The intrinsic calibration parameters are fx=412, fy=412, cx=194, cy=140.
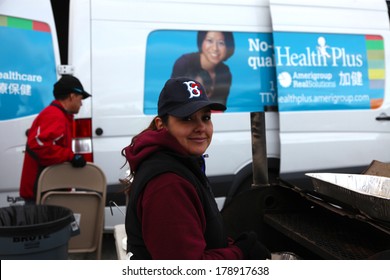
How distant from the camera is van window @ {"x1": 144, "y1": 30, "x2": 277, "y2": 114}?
3.47m

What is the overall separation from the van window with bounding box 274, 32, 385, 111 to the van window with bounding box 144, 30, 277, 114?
14 cm

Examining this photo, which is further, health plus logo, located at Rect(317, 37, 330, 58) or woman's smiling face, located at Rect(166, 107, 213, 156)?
health plus logo, located at Rect(317, 37, 330, 58)

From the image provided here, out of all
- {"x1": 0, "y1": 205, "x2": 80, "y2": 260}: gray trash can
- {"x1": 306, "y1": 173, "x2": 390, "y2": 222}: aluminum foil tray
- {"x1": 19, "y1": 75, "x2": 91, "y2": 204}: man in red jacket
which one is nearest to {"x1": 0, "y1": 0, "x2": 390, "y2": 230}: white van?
{"x1": 19, "y1": 75, "x2": 91, "y2": 204}: man in red jacket

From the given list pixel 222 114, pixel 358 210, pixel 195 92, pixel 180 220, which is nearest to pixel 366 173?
pixel 358 210

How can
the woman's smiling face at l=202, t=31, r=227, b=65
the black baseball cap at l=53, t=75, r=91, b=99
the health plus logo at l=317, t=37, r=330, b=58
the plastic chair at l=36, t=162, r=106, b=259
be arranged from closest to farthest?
the black baseball cap at l=53, t=75, r=91, b=99
the plastic chair at l=36, t=162, r=106, b=259
the woman's smiling face at l=202, t=31, r=227, b=65
the health plus logo at l=317, t=37, r=330, b=58

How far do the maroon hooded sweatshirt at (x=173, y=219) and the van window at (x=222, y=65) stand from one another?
2275 mm

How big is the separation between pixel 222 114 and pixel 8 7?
74.9 inches

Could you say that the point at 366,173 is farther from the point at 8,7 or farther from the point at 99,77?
the point at 8,7

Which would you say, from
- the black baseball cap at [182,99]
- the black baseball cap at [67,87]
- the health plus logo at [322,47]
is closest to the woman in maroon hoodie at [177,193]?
the black baseball cap at [182,99]

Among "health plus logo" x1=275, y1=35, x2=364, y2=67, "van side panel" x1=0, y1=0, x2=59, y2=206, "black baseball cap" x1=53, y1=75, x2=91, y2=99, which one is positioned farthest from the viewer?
"health plus logo" x1=275, y1=35, x2=364, y2=67

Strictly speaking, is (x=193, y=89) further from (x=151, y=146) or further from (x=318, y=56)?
(x=318, y=56)

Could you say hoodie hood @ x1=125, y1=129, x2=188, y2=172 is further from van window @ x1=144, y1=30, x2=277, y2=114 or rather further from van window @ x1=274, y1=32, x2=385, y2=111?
van window @ x1=274, y1=32, x2=385, y2=111

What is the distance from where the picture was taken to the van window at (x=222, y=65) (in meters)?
3.47

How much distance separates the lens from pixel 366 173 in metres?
2.02
